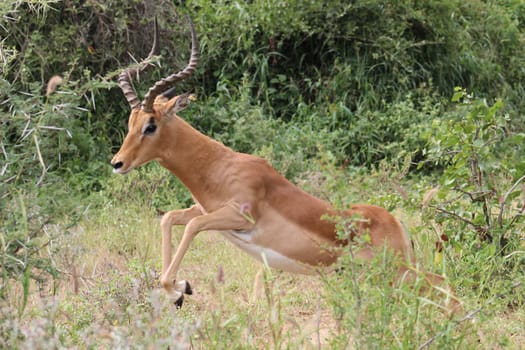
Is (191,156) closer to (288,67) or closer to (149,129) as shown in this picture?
(149,129)

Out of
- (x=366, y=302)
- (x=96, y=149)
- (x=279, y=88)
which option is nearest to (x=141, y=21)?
(x=96, y=149)

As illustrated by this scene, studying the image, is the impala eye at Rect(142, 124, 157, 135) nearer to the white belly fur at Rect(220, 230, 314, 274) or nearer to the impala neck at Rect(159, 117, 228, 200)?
the impala neck at Rect(159, 117, 228, 200)

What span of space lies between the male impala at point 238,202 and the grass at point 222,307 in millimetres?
231

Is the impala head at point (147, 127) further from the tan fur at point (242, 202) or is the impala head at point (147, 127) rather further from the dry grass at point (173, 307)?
the dry grass at point (173, 307)

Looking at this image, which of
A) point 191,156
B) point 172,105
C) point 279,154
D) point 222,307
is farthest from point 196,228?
point 279,154

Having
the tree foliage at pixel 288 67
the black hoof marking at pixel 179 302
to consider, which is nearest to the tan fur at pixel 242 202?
the black hoof marking at pixel 179 302

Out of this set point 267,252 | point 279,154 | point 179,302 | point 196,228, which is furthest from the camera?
point 279,154

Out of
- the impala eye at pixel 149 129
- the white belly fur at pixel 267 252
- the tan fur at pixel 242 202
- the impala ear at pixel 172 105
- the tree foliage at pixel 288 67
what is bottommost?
the tree foliage at pixel 288 67

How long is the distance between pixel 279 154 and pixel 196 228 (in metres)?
3.37

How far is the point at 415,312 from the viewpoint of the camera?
12.6ft

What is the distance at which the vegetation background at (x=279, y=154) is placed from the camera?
4160 millimetres

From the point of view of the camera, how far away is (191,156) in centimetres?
561

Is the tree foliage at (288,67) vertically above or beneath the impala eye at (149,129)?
beneath

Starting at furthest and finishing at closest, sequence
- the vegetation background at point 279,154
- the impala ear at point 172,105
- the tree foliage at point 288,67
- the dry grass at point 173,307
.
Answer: the tree foliage at point 288,67 < the impala ear at point 172,105 < the vegetation background at point 279,154 < the dry grass at point 173,307
